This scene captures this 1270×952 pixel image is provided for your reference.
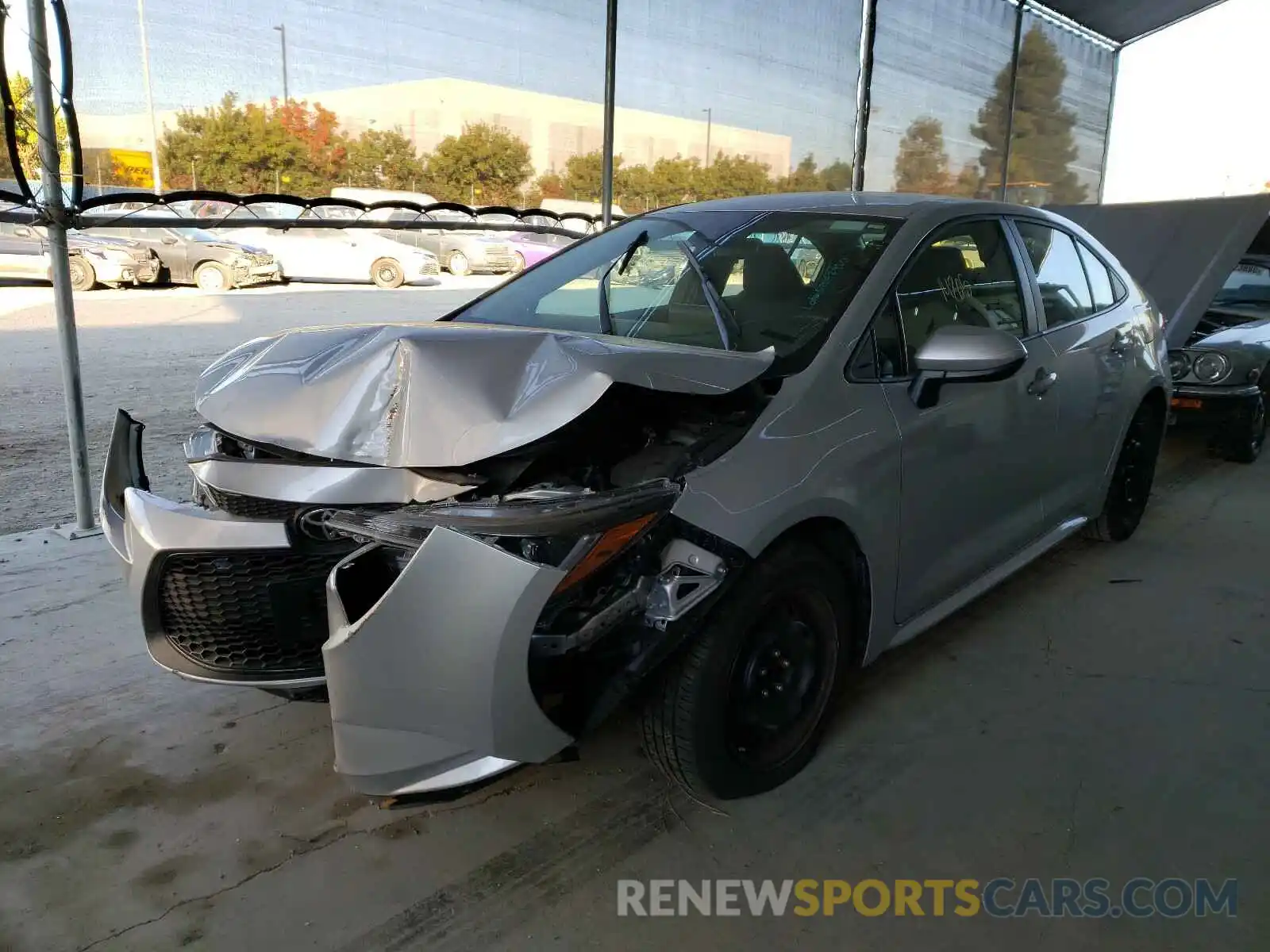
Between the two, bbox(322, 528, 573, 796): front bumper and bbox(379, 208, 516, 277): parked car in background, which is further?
bbox(379, 208, 516, 277): parked car in background

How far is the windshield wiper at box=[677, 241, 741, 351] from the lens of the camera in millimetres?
2877

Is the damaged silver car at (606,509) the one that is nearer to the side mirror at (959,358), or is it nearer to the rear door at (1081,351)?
the side mirror at (959,358)

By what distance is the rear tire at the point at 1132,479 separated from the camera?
14.6 ft

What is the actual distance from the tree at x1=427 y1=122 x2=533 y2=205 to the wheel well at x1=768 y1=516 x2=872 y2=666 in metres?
4.11

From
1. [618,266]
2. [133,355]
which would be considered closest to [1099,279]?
[618,266]

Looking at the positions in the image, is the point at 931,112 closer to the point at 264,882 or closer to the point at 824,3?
the point at 824,3

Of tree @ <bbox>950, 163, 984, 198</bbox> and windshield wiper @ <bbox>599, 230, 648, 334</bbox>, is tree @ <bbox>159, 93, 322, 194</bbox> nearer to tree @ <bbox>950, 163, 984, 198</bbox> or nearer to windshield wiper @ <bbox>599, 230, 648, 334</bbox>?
windshield wiper @ <bbox>599, 230, 648, 334</bbox>

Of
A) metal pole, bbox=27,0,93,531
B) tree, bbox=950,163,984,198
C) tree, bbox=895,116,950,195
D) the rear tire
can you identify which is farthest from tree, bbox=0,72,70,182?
tree, bbox=950,163,984,198

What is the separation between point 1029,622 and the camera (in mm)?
3744

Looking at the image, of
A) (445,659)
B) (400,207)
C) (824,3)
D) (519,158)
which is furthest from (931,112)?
(445,659)

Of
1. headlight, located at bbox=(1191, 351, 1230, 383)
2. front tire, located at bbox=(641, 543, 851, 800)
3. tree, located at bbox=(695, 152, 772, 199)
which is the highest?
tree, located at bbox=(695, 152, 772, 199)

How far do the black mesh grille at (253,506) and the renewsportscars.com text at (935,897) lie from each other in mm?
1212

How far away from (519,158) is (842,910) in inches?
205

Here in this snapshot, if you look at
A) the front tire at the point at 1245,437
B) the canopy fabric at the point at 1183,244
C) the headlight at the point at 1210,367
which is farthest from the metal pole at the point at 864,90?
the front tire at the point at 1245,437
